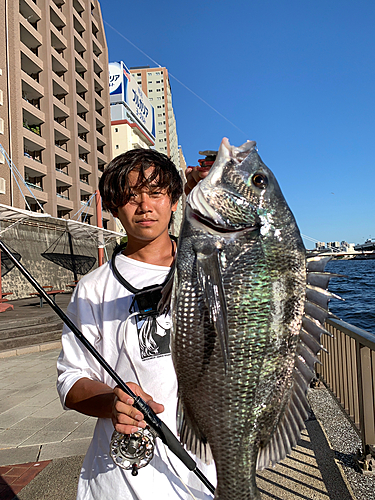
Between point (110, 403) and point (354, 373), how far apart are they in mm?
3381

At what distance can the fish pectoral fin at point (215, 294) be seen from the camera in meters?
1.11

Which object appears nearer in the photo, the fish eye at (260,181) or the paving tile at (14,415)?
the fish eye at (260,181)

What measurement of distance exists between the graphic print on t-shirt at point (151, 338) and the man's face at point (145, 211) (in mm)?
419

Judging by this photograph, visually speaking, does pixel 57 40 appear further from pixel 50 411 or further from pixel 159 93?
pixel 159 93

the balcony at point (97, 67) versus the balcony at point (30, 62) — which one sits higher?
the balcony at point (97, 67)

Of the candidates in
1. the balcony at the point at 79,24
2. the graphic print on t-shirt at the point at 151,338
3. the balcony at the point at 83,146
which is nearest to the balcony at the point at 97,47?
the balcony at the point at 79,24

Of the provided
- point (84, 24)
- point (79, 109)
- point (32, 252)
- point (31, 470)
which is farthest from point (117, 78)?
point (31, 470)

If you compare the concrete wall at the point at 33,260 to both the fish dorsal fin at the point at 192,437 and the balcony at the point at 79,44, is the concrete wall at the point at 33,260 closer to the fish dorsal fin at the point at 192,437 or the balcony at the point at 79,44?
the fish dorsal fin at the point at 192,437

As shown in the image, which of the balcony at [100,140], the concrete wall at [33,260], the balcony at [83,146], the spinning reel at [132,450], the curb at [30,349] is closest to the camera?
the spinning reel at [132,450]

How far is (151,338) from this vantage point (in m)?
1.61

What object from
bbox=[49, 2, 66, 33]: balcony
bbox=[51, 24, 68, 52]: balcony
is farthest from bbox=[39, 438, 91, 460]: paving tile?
bbox=[49, 2, 66, 33]: balcony

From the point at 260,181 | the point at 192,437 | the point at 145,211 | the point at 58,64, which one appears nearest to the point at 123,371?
the point at 192,437

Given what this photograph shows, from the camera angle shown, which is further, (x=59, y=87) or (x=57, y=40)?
(x=57, y=40)

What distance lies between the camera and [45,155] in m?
29.4
